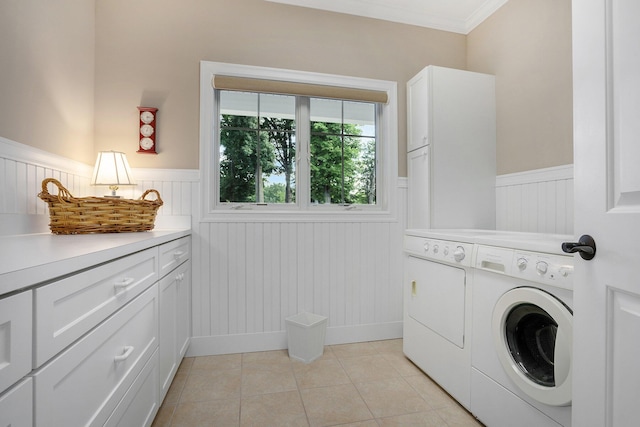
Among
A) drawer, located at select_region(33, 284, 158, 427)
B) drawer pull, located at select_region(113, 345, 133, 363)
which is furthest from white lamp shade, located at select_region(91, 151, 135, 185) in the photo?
drawer pull, located at select_region(113, 345, 133, 363)

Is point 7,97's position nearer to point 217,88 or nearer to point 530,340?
point 217,88

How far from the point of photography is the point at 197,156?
2193 mm

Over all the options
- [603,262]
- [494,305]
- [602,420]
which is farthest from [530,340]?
[603,262]

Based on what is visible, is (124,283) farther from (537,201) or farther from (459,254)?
(537,201)

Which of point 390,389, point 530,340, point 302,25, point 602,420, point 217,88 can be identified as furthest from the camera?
point 302,25

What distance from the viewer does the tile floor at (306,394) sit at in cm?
148

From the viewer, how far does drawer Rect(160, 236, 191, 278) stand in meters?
1.44

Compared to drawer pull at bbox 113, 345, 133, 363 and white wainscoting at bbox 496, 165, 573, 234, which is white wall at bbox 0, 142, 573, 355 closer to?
white wainscoting at bbox 496, 165, 573, 234

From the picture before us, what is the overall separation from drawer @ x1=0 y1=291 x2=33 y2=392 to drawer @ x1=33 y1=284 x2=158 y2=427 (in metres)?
0.07

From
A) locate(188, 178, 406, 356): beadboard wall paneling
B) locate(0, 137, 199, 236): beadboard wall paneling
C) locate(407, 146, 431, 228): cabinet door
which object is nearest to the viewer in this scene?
locate(0, 137, 199, 236): beadboard wall paneling

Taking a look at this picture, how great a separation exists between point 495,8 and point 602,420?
107 inches

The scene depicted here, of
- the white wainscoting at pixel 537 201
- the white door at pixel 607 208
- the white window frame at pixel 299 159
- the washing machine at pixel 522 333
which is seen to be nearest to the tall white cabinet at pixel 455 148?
the white wainscoting at pixel 537 201

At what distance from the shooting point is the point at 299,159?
2.42 meters

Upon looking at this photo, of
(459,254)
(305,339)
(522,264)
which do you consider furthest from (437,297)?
(305,339)
